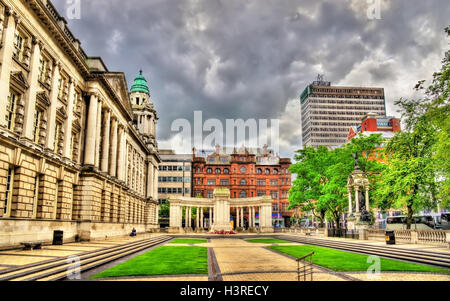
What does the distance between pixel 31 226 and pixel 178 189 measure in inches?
3040

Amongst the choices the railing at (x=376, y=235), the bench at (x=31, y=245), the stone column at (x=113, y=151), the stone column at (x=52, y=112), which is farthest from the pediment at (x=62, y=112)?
the railing at (x=376, y=235)

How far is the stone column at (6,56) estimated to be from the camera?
19966 millimetres

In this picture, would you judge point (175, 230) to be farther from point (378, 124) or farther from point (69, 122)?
point (378, 124)

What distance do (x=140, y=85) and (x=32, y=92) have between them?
6236 centimetres

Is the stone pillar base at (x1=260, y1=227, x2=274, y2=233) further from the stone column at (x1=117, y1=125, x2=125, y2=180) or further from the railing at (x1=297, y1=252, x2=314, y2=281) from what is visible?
the railing at (x1=297, y1=252, x2=314, y2=281)

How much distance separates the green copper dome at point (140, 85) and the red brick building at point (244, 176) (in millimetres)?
29518

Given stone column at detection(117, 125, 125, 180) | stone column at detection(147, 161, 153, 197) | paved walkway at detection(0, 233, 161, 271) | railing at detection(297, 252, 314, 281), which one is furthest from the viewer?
stone column at detection(147, 161, 153, 197)

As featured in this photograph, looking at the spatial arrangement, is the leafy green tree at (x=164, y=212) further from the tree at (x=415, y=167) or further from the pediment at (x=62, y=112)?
the tree at (x=415, y=167)

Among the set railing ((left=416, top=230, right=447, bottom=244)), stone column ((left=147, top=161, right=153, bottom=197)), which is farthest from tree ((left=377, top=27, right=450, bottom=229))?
stone column ((left=147, top=161, right=153, bottom=197))

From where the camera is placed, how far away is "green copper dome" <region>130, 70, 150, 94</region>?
83.9 metres

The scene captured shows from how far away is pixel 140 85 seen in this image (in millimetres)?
84438

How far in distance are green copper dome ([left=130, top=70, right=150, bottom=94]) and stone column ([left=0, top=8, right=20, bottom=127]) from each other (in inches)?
2501

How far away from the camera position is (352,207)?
4262cm
